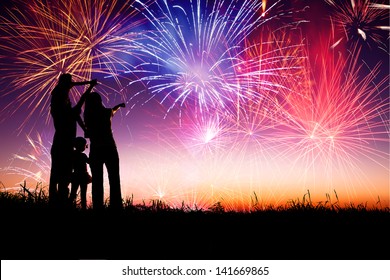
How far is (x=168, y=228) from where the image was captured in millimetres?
6672

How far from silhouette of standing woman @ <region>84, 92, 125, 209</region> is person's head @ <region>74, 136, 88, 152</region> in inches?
18.1

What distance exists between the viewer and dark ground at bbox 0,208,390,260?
17.6 feet

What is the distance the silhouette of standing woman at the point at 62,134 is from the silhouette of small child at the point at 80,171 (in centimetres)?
19

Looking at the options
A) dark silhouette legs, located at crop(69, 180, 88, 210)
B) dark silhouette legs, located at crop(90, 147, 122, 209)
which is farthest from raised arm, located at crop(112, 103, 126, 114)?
dark silhouette legs, located at crop(69, 180, 88, 210)

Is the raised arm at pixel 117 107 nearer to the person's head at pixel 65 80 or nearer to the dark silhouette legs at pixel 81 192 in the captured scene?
the person's head at pixel 65 80

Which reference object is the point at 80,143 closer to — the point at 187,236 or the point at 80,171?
the point at 80,171

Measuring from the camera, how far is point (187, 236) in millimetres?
6105

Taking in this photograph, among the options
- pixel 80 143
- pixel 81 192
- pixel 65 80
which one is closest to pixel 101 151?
pixel 80 143

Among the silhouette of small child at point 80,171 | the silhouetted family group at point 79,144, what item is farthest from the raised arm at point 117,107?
the silhouette of small child at point 80,171

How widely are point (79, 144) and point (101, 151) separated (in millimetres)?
872

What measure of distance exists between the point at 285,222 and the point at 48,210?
4558 mm
